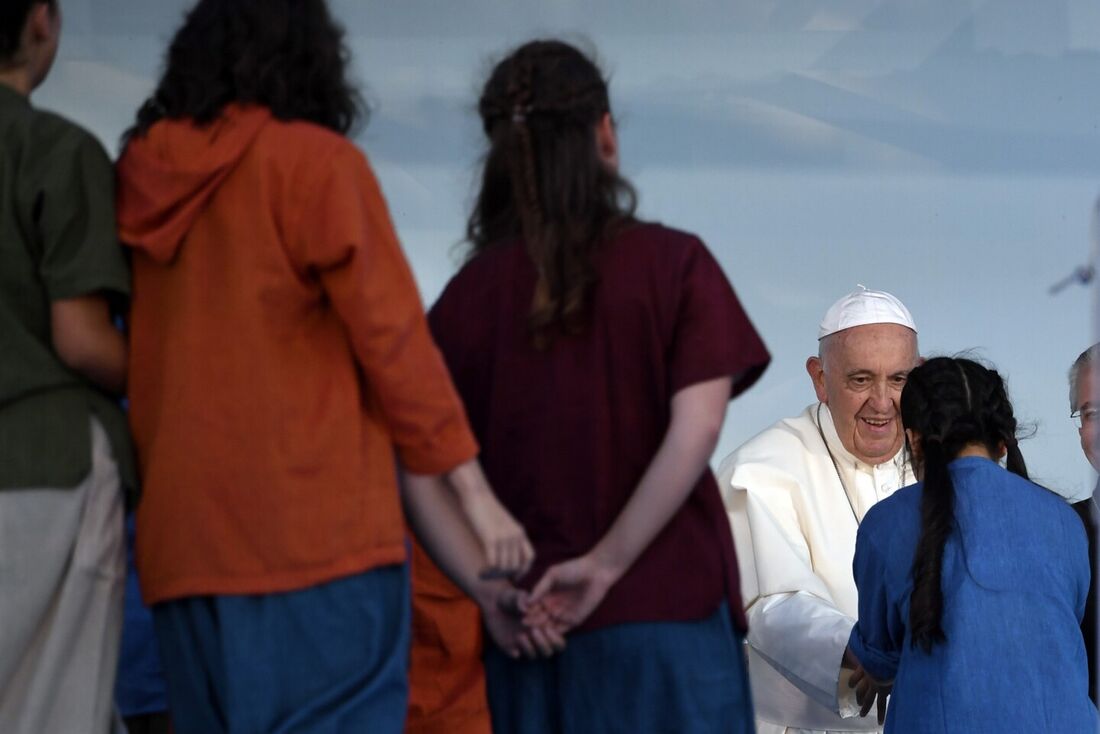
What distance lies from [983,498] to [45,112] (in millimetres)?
1959

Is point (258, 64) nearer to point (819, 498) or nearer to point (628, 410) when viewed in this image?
point (628, 410)

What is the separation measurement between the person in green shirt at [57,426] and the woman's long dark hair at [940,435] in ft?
5.51

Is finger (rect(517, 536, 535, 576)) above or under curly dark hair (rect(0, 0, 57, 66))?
under

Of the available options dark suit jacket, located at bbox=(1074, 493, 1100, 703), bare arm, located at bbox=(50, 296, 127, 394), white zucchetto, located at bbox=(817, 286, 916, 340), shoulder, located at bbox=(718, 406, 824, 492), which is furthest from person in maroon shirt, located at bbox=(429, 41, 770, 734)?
white zucchetto, located at bbox=(817, 286, 916, 340)

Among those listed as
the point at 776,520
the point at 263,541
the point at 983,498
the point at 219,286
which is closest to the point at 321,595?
the point at 263,541

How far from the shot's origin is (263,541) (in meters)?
2.07

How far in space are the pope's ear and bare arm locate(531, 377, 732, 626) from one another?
3179 mm

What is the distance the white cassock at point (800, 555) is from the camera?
4.36 m

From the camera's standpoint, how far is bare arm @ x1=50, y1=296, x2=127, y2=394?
2117 millimetres

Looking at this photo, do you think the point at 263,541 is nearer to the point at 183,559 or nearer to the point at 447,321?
the point at 183,559

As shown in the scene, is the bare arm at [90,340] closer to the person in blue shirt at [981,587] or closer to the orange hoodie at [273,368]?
the orange hoodie at [273,368]

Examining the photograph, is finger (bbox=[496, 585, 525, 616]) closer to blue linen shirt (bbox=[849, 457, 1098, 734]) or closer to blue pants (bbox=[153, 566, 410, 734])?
blue pants (bbox=[153, 566, 410, 734])

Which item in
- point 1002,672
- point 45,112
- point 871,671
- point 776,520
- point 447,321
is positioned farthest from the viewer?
point 776,520

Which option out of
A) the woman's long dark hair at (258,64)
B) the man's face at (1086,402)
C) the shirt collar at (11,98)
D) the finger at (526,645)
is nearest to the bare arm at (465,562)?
the finger at (526,645)
